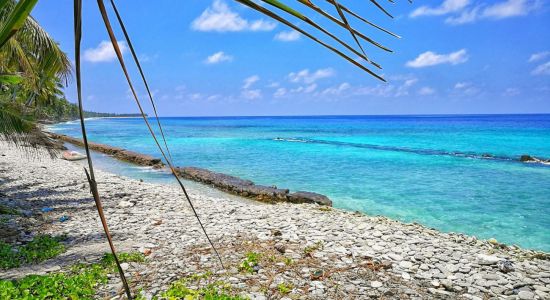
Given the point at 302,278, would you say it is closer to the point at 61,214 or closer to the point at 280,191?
the point at 61,214

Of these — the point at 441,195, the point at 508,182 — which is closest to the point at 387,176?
the point at 441,195

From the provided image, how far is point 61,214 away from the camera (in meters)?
8.95

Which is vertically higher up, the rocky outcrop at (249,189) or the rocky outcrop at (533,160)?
the rocky outcrop at (533,160)

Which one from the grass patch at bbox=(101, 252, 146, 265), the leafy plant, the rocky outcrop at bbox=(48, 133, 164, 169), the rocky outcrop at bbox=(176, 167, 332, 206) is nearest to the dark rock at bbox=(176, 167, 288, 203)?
the rocky outcrop at bbox=(176, 167, 332, 206)

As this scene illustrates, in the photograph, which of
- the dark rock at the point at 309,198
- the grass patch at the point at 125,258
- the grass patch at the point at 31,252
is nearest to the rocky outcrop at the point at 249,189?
the dark rock at the point at 309,198

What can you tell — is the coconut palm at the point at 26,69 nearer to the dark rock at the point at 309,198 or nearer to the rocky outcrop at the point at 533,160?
the dark rock at the point at 309,198

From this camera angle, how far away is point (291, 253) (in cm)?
643

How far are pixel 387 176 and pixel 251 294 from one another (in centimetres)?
1648

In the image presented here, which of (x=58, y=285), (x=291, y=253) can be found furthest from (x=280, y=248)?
(x=58, y=285)

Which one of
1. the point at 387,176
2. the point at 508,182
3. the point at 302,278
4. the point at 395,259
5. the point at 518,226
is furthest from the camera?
the point at 387,176

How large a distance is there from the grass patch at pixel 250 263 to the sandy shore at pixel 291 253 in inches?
4.4

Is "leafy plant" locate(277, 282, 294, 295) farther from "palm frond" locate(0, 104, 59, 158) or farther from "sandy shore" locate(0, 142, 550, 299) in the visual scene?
"palm frond" locate(0, 104, 59, 158)

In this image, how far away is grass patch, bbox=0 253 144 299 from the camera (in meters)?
4.33

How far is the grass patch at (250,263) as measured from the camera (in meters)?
5.62
